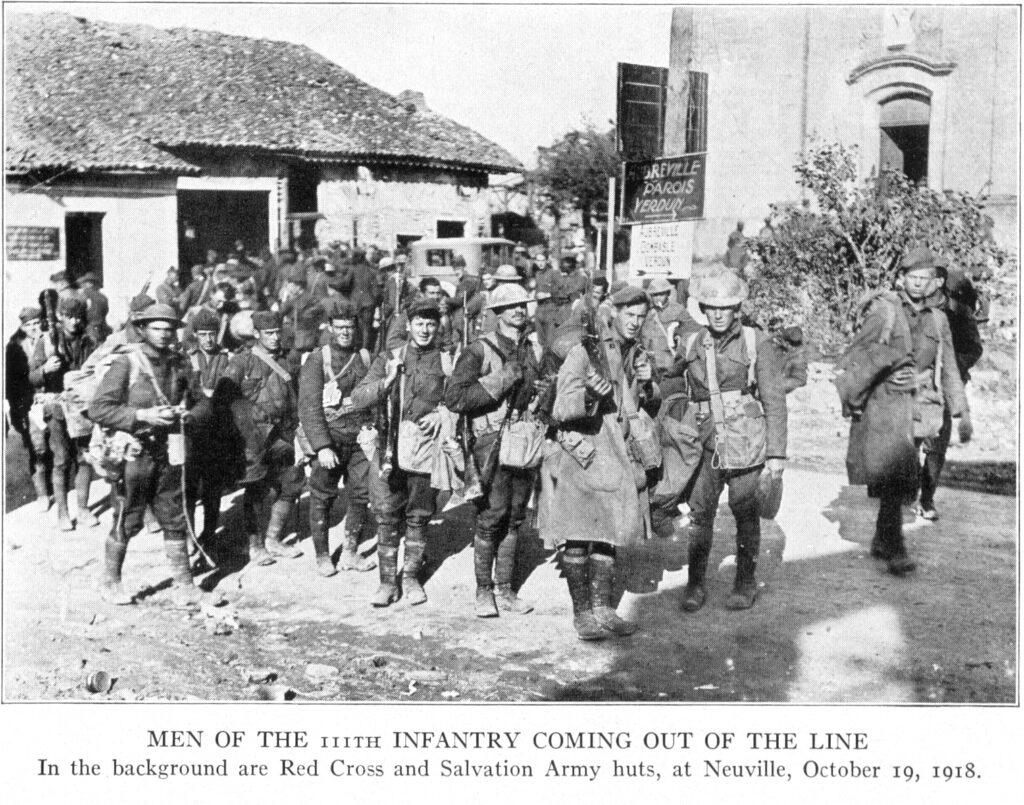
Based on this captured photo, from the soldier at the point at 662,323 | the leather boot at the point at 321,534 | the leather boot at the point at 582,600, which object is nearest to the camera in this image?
the leather boot at the point at 582,600

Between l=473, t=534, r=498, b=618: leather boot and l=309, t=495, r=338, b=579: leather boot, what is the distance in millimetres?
1291

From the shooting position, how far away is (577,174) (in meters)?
32.4

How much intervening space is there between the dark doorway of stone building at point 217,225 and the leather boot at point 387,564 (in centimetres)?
1827

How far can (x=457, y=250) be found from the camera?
1920cm

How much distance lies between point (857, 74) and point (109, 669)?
14467 millimetres

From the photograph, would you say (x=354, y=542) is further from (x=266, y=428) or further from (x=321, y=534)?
(x=266, y=428)

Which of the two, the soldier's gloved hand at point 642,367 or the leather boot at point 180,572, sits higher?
the soldier's gloved hand at point 642,367

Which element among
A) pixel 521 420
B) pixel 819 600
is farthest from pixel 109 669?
pixel 819 600

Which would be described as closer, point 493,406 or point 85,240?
point 493,406

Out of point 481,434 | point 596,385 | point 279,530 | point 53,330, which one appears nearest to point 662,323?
point 481,434

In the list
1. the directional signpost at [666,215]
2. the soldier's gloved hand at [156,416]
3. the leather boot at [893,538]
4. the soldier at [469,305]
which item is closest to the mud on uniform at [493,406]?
the soldier's gloved hand at [156,416]

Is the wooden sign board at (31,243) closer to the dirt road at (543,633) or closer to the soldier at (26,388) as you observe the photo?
the soldier at (26,388)

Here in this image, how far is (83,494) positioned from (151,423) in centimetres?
259

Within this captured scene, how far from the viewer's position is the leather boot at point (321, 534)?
23.2 ft
